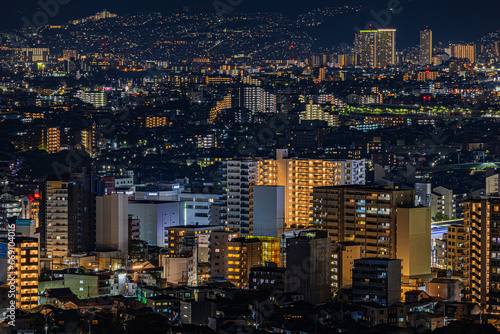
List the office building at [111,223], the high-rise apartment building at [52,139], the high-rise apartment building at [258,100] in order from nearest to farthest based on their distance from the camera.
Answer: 1. the office building at [111,223]
2. the high-rise apartment building at [52,139]
3. the high-rise apartment building at [258,100]

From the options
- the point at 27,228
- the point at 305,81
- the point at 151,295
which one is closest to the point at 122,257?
the point at 27,228

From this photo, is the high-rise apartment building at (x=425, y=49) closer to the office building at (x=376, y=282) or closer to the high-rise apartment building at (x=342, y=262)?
the high-rise apartment building at (x=342, y=262)

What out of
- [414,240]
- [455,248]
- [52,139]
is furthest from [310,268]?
[52,139]

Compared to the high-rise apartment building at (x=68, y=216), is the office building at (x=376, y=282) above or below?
below

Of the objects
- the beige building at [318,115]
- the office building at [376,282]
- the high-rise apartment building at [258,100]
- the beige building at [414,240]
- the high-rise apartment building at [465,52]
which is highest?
the high-rise apartment building at [465,52]

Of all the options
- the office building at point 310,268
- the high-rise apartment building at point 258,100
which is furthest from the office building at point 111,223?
the high-rise apartment building at point 258,100

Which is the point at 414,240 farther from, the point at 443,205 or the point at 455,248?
the point at 443,205

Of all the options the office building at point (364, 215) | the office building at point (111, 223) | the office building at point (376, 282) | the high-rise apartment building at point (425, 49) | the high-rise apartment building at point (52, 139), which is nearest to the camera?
the office building at point (376, 282)

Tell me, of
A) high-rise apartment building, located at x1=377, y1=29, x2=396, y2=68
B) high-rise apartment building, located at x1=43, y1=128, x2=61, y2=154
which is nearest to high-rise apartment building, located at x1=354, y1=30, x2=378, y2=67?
high-rise apartment building, located at x1=377, y1=29, x2=396, y2=68
